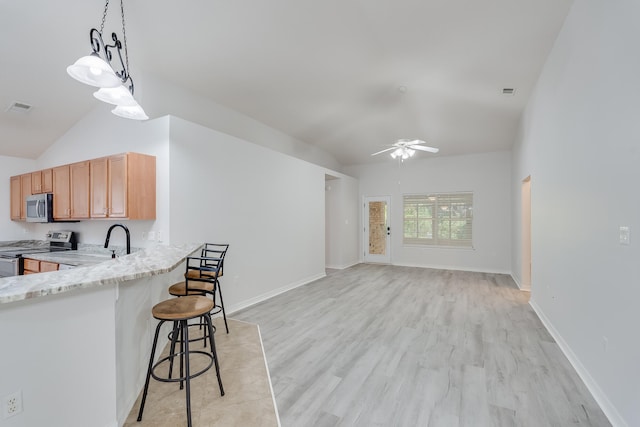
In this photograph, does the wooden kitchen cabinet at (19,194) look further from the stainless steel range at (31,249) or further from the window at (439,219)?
the window at (439,219)

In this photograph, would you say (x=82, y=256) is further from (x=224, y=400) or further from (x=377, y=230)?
(x=377, y=230)

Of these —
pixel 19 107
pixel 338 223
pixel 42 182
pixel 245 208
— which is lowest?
pixel 338 223

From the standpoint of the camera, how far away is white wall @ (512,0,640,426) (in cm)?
183

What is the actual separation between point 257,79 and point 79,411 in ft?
13.5

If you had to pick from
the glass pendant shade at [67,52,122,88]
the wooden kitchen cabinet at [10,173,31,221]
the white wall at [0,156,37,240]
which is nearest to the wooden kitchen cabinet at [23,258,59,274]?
the wooden kitchen cabinet at [10,173,31,221]

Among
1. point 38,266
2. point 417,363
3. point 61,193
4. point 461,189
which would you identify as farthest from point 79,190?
point 461,189

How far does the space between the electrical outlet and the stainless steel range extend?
13.4 feet

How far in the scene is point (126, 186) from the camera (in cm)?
334

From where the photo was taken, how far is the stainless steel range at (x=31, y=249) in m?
4.25

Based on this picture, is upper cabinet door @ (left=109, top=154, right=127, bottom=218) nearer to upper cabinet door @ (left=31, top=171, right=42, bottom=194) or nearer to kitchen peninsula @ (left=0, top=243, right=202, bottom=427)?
kitchen peninsula @ (left=0, top=243, right=202, bottom=427)

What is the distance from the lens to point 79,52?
140 inches

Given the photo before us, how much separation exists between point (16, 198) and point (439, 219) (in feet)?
30.4

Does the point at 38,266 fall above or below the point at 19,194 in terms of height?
below

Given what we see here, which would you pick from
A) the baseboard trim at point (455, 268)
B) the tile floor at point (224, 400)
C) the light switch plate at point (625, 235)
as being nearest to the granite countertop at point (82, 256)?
the tile floor at point (224, 400)
